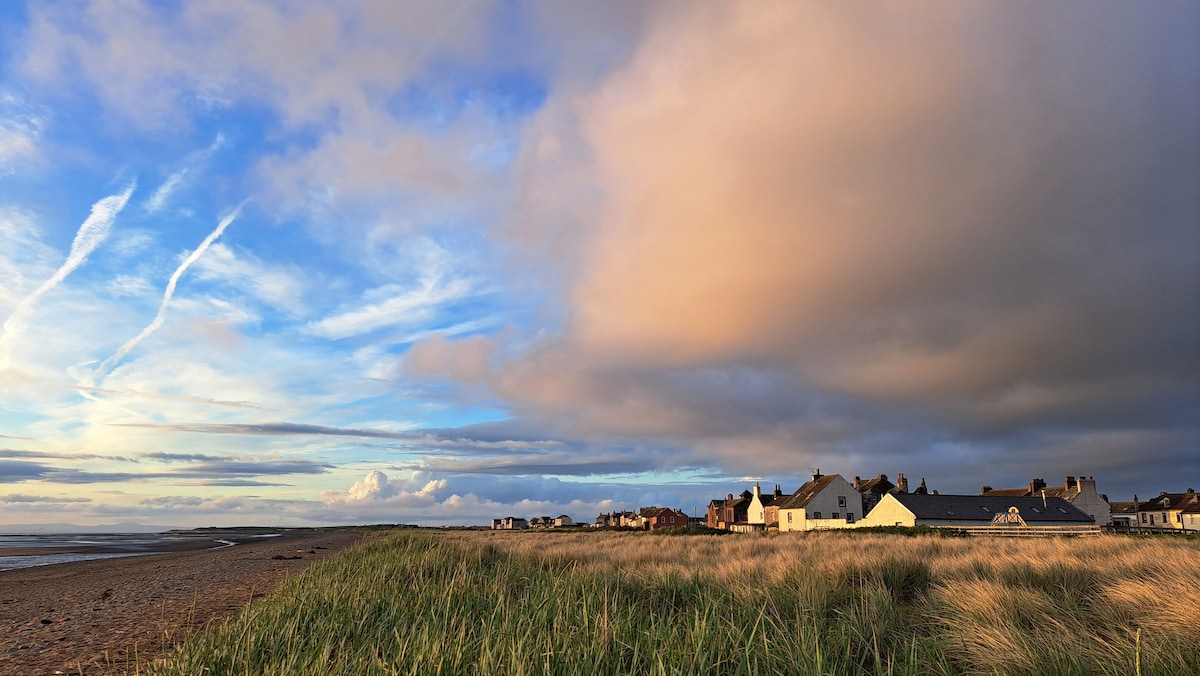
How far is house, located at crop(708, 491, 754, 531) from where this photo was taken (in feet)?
319

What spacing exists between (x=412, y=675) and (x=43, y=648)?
8527mm

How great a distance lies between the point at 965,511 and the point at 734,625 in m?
64.5

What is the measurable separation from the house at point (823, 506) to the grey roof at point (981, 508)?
10.1 metres

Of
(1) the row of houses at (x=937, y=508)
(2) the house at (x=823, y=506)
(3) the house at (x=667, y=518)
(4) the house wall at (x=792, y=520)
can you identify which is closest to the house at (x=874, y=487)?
(1) the row of houses at (x=937, y=508)

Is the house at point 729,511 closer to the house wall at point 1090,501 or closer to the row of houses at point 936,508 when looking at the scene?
the row of houses at point 936,508

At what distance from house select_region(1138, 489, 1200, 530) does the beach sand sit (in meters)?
105

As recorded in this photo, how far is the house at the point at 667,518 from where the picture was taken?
116 metres

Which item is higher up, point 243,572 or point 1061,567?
point 1061,567

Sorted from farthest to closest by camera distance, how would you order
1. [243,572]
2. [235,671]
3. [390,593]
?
[243,572], [390,593], [235,671]

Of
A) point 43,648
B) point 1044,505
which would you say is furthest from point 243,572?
point 1044,505

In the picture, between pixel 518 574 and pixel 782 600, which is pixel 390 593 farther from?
pixel 782 600

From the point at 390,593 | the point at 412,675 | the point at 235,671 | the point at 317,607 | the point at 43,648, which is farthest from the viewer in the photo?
the point at 43,648

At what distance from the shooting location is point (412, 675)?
4.11 meters

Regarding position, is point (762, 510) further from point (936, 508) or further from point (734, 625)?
point (734, 625)
